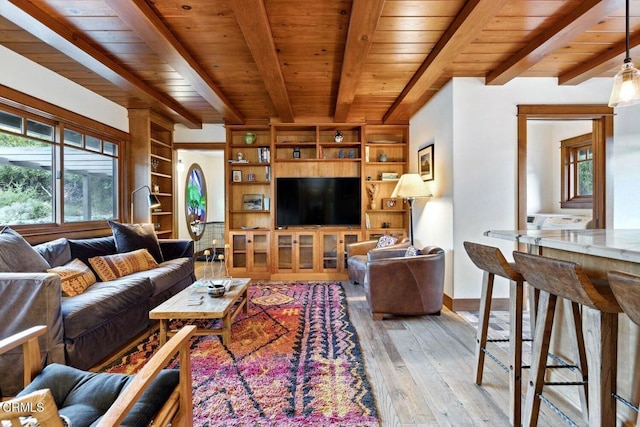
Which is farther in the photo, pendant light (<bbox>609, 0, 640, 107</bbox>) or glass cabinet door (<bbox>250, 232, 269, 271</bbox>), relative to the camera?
glass cabinet door (<bbox>250, 232, 269, 271</bbox>)

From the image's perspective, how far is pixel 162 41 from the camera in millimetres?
2453

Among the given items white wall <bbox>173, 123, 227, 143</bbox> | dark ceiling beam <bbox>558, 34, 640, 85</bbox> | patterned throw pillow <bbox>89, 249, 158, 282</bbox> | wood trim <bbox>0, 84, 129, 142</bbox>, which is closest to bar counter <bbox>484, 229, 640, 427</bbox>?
dark ceiling beam <bbox>558, 34, 640, 85</bbox>

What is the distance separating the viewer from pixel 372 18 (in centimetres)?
214

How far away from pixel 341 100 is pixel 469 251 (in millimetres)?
2527

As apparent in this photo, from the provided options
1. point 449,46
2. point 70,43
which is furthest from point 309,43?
point 70,43

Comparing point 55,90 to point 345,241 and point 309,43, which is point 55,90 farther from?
point 345,241

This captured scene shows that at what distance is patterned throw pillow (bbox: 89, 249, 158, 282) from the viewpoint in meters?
2.93

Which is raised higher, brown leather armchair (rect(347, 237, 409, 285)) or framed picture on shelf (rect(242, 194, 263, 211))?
framed picture on shelf (rect(242, 194, 263, 211))

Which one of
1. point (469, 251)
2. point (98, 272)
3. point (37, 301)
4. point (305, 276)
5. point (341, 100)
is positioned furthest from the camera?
point (305, 276)

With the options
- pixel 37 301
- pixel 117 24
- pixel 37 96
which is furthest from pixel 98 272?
pixel 117 24

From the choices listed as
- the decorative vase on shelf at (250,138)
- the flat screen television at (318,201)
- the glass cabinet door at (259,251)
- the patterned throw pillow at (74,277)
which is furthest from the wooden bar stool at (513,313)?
the decorative vase on shelf at (250,138)

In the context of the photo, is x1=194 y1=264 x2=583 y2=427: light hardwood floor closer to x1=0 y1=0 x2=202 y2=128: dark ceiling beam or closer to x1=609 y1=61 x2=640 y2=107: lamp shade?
x1=609 y1=61 x2=640 y2=107: lamp shade

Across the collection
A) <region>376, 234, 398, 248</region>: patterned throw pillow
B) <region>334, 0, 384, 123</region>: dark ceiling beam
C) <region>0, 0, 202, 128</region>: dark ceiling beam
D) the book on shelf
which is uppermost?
<region>0, 0, 202, 128</region>: dark ceiling beam

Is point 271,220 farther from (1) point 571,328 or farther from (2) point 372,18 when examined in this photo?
(1) point 571,328
